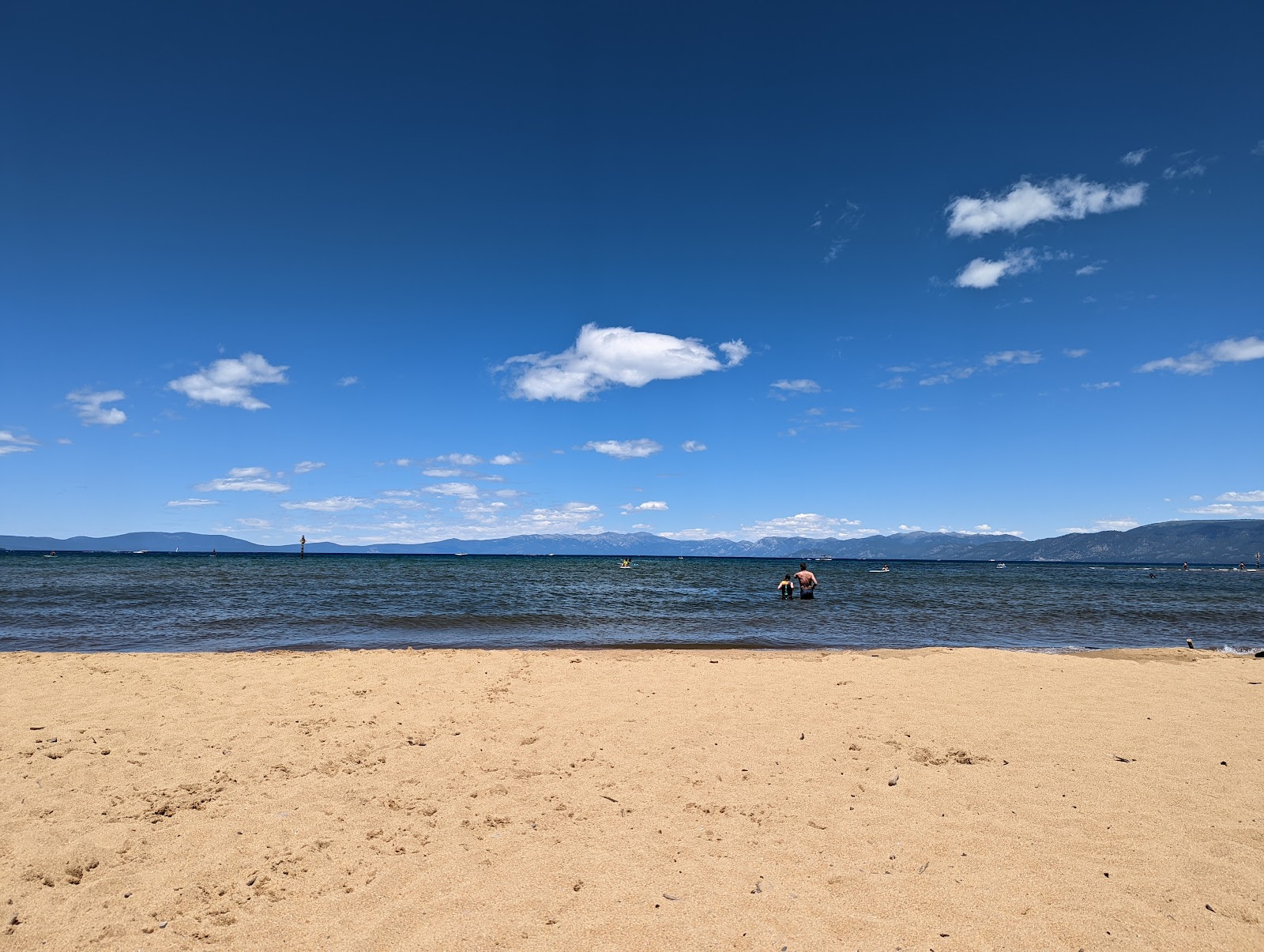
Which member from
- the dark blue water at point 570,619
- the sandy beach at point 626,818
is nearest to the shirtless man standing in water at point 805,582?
the dark blue water at point 570,619

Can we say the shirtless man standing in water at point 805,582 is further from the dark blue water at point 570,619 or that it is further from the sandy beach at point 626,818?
the sandy beach at point 626,818

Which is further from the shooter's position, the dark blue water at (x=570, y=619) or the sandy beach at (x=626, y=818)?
the dark blue water at (x=570, y=619)

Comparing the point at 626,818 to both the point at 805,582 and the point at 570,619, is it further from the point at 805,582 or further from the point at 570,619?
the point at 805,582

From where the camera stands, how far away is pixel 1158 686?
37.8 feet

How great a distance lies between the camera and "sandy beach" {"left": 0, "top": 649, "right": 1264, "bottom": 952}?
14.3 feet

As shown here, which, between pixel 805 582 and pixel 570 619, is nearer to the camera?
pixel 570 619

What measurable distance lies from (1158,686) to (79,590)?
159 ft

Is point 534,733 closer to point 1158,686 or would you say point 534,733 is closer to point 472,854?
point 472,854

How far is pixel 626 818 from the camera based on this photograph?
19.5ft

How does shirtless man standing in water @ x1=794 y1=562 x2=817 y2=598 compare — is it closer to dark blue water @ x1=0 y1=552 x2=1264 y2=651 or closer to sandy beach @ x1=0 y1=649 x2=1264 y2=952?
dark blue water @ x1=0 y1=552 x2=1264 y2=651

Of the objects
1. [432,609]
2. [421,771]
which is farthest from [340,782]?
[432,609]

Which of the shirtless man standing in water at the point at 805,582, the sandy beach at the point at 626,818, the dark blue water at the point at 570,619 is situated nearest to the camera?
the sandy beach at the point at 626,818

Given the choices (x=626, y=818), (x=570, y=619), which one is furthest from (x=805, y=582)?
(x=626, y=818)

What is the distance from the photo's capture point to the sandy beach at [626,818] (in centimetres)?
435
